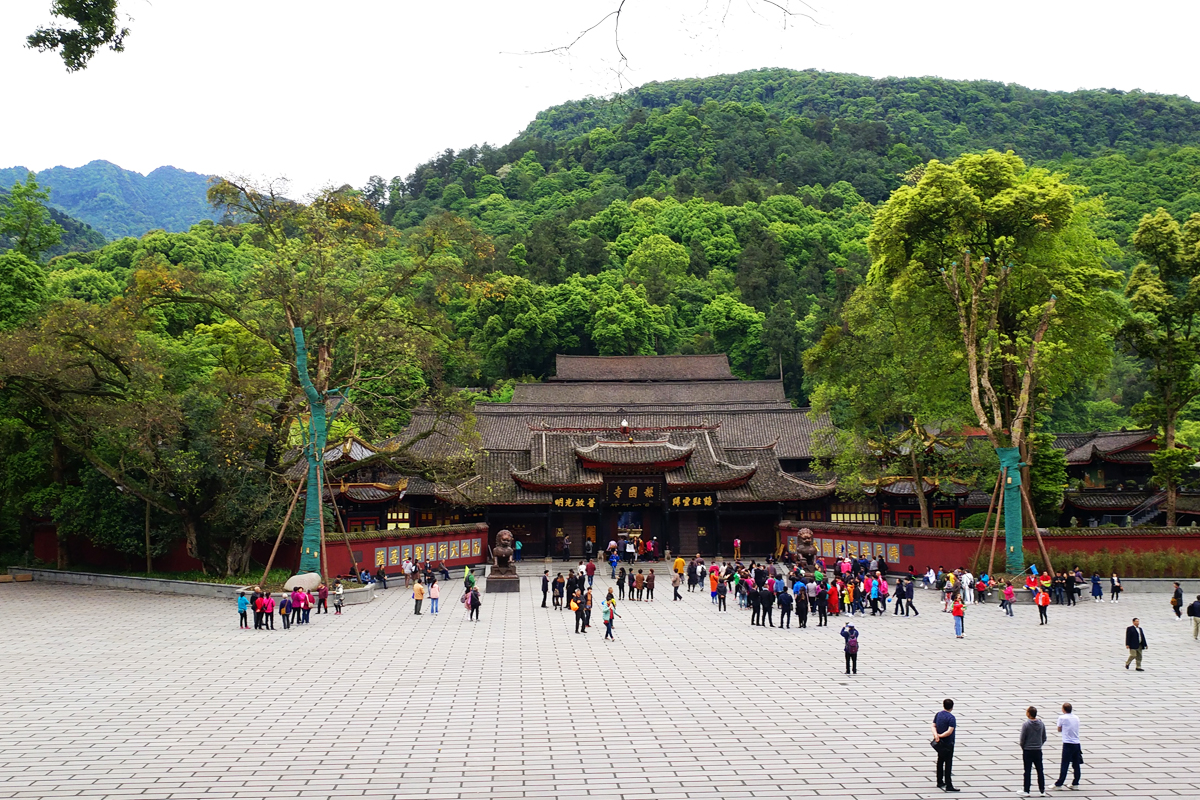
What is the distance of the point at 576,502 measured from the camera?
45.4m

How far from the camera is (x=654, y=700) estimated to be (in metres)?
16.0

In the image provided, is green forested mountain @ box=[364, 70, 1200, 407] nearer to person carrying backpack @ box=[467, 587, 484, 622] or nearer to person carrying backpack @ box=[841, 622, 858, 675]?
person carrying backpack @ box=[467, 587, 484, 622]

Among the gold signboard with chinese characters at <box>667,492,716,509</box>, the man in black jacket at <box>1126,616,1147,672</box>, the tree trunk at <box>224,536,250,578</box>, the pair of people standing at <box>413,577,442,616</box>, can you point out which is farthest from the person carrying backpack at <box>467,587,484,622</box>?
the gold signboard with chinese characters at <box>667,492,716,509</box>

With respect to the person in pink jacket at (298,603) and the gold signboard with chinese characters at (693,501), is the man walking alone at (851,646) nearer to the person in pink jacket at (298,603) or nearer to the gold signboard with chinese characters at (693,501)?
the person in pink jacket at (298,603)

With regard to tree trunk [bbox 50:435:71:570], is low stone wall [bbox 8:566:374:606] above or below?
below

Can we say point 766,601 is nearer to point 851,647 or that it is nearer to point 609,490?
point 851,647

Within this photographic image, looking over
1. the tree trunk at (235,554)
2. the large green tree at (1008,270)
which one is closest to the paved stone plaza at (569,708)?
the tree trunk at (235,554)

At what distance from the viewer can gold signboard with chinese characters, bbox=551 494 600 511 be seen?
45219 millimetres

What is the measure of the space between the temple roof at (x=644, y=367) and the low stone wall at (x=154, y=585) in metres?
38.6

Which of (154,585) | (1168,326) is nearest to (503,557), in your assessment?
(154,585)

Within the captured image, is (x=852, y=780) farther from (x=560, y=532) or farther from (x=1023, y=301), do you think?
(x=560, y=532)

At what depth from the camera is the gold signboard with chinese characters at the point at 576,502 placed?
Answer: 4522cm

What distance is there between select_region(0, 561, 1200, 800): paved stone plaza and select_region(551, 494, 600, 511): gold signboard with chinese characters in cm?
1952

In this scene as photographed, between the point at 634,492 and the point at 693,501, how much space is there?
9.74ft
